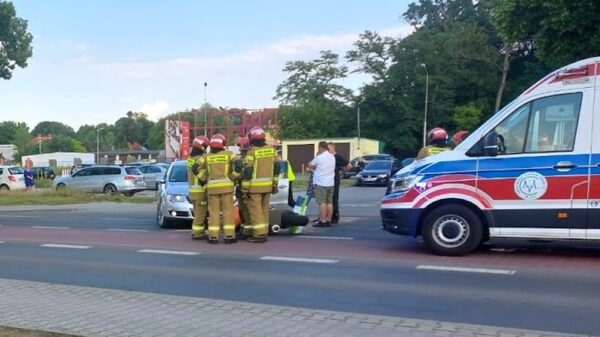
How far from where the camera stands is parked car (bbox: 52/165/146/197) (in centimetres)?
3262

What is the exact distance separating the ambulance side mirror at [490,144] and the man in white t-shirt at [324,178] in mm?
5107

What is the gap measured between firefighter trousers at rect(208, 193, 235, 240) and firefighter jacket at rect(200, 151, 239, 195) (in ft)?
0.34

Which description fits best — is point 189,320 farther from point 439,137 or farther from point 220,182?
point 439,137

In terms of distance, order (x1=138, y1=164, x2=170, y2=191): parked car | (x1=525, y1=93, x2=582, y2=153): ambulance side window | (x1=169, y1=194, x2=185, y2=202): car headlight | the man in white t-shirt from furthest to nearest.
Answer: (x1=138, y1=164, x2=170, y2=191): parked car
(x1=169, y1=194, x2=185, y2=202): car headlight
the man in white t-shirt
(x1=525, y1=93, x2=582, y2=153): ambulance side window

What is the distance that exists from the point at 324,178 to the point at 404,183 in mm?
4331

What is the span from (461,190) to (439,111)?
196ft

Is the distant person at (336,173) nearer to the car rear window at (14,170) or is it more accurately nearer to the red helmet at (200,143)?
the red helmet at (200,143)

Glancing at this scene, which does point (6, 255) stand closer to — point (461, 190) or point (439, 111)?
point (461, 190)

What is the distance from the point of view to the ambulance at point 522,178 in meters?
8.84

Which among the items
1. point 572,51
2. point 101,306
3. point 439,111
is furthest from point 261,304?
point 439,111

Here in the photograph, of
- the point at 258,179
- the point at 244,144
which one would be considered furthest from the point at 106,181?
the point at 258,179

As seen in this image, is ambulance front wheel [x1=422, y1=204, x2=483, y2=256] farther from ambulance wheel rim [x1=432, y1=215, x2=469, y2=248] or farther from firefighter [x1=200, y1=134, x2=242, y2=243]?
firefighter [x1=200, y1=134, x2=242, y2=243]

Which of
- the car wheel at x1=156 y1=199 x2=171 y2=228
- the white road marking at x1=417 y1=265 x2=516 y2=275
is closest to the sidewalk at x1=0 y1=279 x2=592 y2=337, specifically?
the white road marking at x1=417 y1=265 x2=516 y2=275

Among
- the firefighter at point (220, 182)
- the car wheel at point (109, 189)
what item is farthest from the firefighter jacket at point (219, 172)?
the car wheel at point (109, 189)
